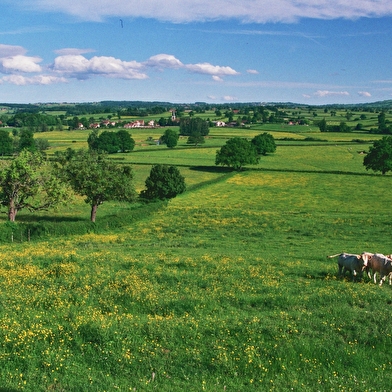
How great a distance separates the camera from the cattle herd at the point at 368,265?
875 inches

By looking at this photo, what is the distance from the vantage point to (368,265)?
2297cm

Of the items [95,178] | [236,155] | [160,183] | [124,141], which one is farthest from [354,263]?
[124,141]

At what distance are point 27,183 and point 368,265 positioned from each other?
3827 centimetres

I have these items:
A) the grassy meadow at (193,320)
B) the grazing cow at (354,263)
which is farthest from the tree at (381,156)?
the grazing cow at (354,263)

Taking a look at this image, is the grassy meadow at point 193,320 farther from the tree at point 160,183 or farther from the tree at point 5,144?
the tree at point 5,144

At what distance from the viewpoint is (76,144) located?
6368 inches

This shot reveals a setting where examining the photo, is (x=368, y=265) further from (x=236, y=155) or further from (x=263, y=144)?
(x=263, y=144)

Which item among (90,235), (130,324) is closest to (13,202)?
(90,235)

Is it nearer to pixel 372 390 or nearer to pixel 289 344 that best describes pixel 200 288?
pixel 289 344

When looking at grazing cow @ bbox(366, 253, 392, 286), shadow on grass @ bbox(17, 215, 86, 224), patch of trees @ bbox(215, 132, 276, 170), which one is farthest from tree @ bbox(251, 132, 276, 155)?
grazing cow @ bbox(366, 253, 392, 286)

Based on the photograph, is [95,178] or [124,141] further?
[124,141]

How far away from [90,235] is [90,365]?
32.4 meters

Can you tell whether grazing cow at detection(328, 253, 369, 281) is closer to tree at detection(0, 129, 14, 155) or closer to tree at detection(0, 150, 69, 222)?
tree at detection(0, 150, 69, 222)

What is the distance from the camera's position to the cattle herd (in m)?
22.2
